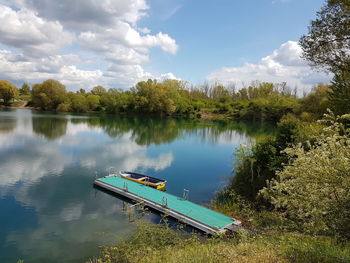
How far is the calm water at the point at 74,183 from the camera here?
11.6m

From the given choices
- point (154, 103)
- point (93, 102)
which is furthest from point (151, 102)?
point (93, 102)

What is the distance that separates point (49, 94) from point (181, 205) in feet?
329

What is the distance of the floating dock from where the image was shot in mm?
12484

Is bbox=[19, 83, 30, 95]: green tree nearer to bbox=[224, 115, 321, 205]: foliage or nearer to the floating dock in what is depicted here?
the floating dock

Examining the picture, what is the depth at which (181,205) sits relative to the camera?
1495 centimetres

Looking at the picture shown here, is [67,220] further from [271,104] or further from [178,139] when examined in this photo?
[271,104]

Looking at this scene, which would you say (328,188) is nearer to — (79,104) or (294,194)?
(294,194)

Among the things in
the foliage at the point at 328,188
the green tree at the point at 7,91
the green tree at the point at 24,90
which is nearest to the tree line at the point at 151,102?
the green tree at the point at 7,91

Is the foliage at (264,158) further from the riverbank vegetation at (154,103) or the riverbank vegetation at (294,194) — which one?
the riverbank vegetation at (154,103)

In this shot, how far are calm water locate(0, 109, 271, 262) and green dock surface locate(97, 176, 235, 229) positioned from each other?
1348 millimetres

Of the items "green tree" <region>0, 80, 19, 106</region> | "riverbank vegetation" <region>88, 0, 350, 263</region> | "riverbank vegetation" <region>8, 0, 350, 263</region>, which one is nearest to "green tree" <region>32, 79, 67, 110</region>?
"green tree" <region>0, 80, 19, 106</region>

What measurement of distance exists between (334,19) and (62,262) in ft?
63.0

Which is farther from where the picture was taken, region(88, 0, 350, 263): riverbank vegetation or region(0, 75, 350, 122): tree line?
region(0, 75, 350, 122): tree line

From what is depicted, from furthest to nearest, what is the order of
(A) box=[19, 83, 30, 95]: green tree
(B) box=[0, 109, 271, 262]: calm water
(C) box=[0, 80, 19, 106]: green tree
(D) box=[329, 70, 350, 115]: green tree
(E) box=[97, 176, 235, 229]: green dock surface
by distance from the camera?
(A) box=[19, 83, 30, 95]: green tree → (C) box=[0, 80, 19, 106]: green tree → (D) box=[329, 70, 350, 115]: green tree → (E) box=[97, 176, 235, 229]: green dock surface → (B) box=[0, 109, 271, 262]: calm water
